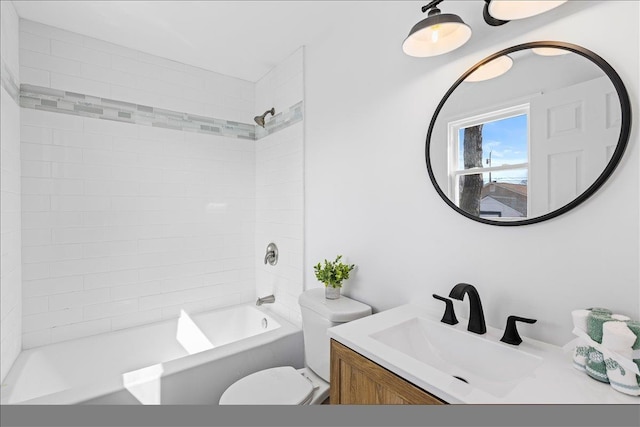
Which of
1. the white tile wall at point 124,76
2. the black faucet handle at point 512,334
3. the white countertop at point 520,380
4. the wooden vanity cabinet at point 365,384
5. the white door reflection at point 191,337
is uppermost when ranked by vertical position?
the white tile wall at point 124,76

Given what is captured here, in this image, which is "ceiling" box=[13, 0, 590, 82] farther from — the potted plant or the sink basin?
the sink basin

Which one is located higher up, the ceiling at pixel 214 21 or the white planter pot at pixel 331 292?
the ceiling at pixel 214 21

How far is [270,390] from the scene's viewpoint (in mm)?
1394

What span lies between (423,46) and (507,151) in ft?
1.60

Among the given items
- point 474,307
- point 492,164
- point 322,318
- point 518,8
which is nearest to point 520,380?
point 474,307

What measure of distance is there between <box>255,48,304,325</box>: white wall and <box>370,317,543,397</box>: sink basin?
39.4 inches

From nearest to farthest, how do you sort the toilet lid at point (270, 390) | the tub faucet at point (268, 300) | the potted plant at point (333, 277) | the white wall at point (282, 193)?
the toilet lid at point (270, 390) < the potted plant at point (333, 277) < the white wall at point (282, 193) < the tub faucet at point (268, 300)

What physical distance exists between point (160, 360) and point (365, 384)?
1.69 m

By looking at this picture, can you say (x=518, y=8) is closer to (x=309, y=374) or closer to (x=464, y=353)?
(x=464, y=353)

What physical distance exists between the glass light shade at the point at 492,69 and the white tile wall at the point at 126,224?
183cm

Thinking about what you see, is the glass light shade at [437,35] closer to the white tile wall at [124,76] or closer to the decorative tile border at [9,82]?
the white tile wall at [124,76]

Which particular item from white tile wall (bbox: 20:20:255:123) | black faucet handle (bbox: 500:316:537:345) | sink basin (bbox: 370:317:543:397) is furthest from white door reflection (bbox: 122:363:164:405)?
white tile wall (bbox: 20:20:255:123)

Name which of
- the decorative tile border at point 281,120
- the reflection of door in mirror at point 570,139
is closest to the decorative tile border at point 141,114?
the decorative tile border at point 281,120

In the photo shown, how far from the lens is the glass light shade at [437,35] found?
41.8 inches
